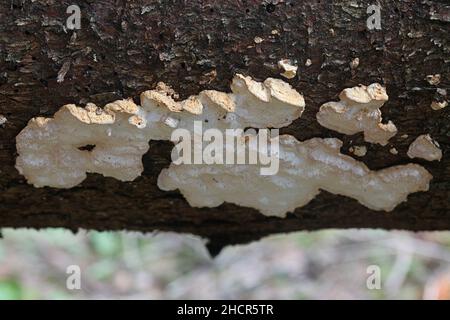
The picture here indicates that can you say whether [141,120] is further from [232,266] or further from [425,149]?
[232,266]

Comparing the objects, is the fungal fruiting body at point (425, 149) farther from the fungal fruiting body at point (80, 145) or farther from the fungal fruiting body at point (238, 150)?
the fungal fruiting body at point (80, 145)

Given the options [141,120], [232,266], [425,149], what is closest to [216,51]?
[141,120]

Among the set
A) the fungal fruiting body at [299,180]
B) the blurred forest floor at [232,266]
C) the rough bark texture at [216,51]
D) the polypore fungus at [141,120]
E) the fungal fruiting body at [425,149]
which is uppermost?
the rough bark texture at [216,51]

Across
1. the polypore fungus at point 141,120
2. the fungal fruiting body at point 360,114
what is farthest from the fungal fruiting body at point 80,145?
the fungal fruiting body at point 360,114

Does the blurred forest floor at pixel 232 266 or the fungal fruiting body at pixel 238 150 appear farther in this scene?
the blurred forest floor at pixel 232 266

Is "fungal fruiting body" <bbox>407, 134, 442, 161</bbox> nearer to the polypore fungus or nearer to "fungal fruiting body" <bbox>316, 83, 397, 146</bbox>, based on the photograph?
"fungal fruiting body" <bbox>316, 83, 397, 146</bbox>

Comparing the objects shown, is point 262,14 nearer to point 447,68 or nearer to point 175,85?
point 175,85

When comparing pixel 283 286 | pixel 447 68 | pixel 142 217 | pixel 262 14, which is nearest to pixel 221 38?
pixel 262 14
